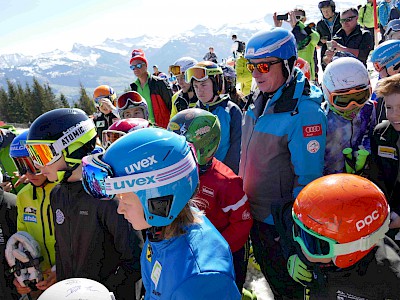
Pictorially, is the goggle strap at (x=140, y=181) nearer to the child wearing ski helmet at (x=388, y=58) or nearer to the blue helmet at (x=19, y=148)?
A: the blue helmet at (x=19, y=148)

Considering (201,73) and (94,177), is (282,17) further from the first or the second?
(94,177)

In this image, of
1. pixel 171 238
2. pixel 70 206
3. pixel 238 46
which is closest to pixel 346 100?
pixel 171 238

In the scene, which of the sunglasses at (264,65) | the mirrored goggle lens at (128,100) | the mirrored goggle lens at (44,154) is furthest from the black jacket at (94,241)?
the mirrored goggle lens at (128,100)

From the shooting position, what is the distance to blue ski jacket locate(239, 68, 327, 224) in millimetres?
3250

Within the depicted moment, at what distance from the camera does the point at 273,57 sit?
11.4 ft

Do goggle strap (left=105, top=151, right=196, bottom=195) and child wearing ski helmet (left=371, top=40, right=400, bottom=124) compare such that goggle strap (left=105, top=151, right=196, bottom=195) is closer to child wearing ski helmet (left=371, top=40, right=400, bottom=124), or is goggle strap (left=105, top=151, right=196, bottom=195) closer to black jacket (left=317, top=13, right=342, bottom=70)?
child wearing ski helmet (left=371, top=40, right=400, bottom=124)

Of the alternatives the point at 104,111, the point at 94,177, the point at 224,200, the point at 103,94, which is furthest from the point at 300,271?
the point at 103,94

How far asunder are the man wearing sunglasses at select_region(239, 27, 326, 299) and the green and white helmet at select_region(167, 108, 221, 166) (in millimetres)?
434

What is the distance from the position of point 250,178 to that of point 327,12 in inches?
340

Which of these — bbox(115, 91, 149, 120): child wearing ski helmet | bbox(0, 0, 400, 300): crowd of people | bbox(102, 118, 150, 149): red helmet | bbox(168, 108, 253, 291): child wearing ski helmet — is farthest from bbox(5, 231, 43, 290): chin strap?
bbox(115, 91, 149, 120): child wearing ski helmet

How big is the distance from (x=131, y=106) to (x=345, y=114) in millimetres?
3311

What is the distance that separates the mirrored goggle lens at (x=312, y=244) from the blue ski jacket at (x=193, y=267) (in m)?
0.67

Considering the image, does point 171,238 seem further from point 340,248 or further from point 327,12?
point 327,12

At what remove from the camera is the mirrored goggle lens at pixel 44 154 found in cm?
316
